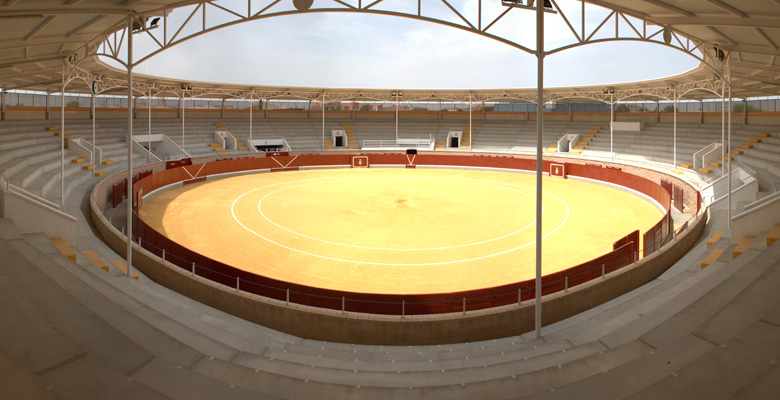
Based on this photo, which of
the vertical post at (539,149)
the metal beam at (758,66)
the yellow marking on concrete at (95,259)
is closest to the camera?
the vertical post at (539,149)

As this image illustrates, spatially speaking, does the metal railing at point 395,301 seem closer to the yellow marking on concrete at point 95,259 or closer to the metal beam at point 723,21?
the yellow marking on concrete at point 95,259

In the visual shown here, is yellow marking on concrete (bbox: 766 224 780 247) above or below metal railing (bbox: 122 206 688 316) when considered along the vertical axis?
above

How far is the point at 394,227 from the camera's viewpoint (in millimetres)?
22578

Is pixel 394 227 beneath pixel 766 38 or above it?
beneath

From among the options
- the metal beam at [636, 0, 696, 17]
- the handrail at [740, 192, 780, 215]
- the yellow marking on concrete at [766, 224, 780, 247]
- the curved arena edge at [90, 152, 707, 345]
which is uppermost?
the metal beam at [636, 0, 696, 17]

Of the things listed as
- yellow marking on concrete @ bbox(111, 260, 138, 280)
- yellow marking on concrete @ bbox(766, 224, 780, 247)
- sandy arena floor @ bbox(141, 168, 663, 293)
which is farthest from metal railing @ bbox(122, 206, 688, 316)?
yellow marking on concrete @ bbox(766, 224, 780, 247)

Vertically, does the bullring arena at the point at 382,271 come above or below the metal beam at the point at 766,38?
below

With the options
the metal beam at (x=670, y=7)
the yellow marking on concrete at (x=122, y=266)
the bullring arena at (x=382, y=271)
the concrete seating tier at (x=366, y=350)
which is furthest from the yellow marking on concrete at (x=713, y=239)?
the yellow marking on concrete at (x=122, y=266)

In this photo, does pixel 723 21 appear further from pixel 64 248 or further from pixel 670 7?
pixel 64 248

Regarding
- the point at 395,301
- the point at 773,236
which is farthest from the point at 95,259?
the point at 773,236

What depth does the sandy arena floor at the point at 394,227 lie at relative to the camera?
16.3m

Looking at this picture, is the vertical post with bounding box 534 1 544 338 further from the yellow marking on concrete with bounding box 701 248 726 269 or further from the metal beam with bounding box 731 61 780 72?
the metal beam with bounding box 731 61 780 72

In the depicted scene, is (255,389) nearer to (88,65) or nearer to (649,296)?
(649,296)

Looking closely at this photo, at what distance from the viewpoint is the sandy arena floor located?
16297 millimetres
